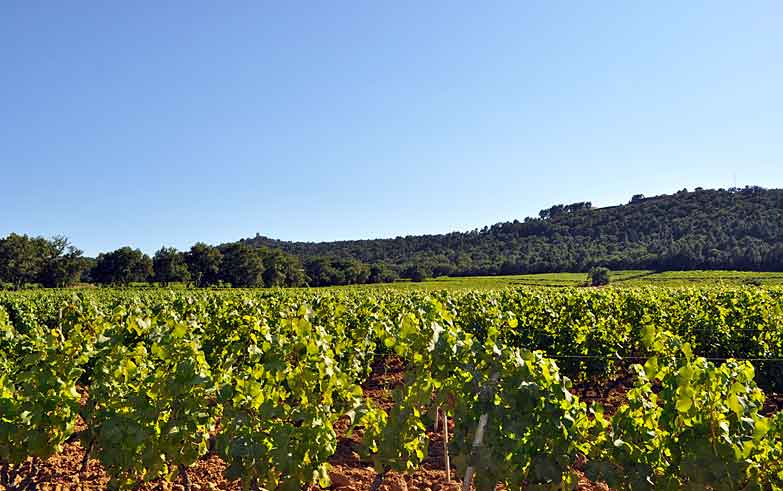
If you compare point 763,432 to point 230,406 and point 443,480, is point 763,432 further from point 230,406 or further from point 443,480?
point 230,406

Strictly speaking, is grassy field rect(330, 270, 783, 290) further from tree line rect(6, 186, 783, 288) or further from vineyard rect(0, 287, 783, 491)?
vineyard rect(0, 287, 783, 491)

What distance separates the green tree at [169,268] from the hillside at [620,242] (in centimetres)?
2235

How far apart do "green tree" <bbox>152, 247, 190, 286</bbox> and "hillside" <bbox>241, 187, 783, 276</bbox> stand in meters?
22.4

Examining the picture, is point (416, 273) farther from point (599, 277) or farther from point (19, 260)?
point (19, 260)

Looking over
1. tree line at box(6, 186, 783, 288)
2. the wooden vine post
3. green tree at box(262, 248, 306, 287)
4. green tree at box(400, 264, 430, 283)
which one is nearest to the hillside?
tree line at box(6, 186, 783, 288)

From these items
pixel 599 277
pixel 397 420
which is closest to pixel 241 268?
pixel 599 277

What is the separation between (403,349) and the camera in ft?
15.4

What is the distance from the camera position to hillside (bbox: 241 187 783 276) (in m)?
74.4

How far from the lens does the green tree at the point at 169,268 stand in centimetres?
7012

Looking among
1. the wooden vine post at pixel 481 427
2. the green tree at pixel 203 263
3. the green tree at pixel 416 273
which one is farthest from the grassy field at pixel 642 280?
the wooden vine post at pixel 481 427

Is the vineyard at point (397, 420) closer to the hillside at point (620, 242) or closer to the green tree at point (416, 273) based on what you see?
the hillside at point (620, 242)

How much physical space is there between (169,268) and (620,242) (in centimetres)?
8627

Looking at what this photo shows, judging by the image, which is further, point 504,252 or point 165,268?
point 504,252

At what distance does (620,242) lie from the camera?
106 meters
